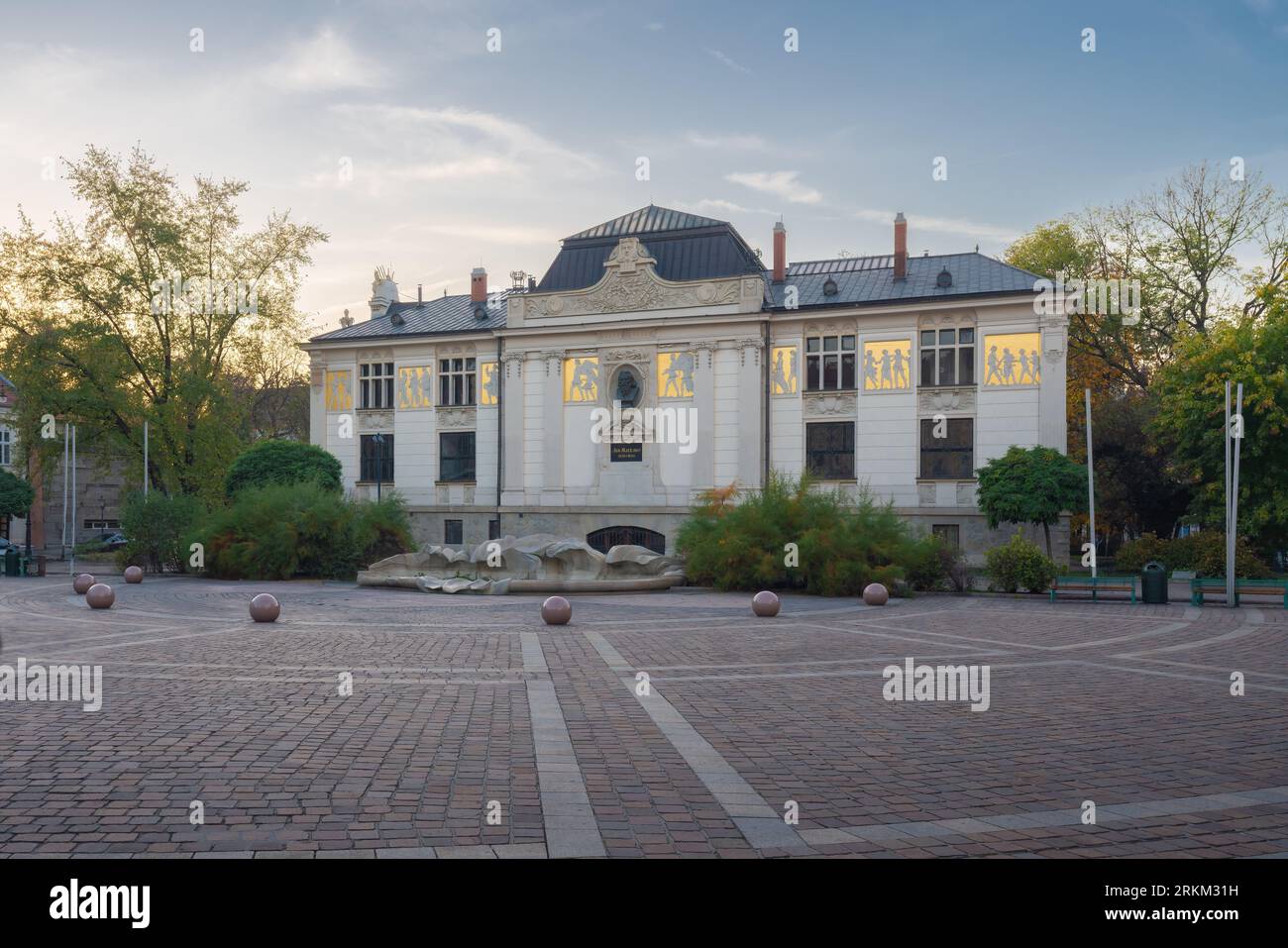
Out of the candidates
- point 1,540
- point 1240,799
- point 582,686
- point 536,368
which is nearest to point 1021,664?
point 582,686

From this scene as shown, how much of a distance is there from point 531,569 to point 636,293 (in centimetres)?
1821

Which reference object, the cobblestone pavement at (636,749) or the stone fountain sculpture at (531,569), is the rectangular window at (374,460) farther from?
the cobblestone pavement at (636,749)

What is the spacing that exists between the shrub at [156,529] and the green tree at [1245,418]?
1389 inches

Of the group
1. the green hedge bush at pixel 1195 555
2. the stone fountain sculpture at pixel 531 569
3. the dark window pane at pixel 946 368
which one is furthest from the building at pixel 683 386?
the stone fountain sculpture at pixel 531 569

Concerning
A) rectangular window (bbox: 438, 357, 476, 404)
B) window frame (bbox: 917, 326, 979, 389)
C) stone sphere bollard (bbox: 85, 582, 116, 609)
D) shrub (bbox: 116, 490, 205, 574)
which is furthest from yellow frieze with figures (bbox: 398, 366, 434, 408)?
stone sphere bollard (bbox: 85, 582, 116, 609)

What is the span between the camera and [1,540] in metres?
59.1

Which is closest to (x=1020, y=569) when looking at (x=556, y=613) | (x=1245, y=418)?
(x=1245, y=418)

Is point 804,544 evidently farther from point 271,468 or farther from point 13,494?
point 13,494

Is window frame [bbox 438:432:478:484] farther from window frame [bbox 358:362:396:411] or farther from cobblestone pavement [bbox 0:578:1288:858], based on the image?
cobblestone pavement [bbox 0:578:1288:858]

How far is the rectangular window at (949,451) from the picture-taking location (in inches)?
1609

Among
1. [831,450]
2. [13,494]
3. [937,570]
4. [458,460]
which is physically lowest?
[937,570]

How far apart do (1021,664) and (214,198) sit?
139ft

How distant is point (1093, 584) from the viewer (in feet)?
89.3
